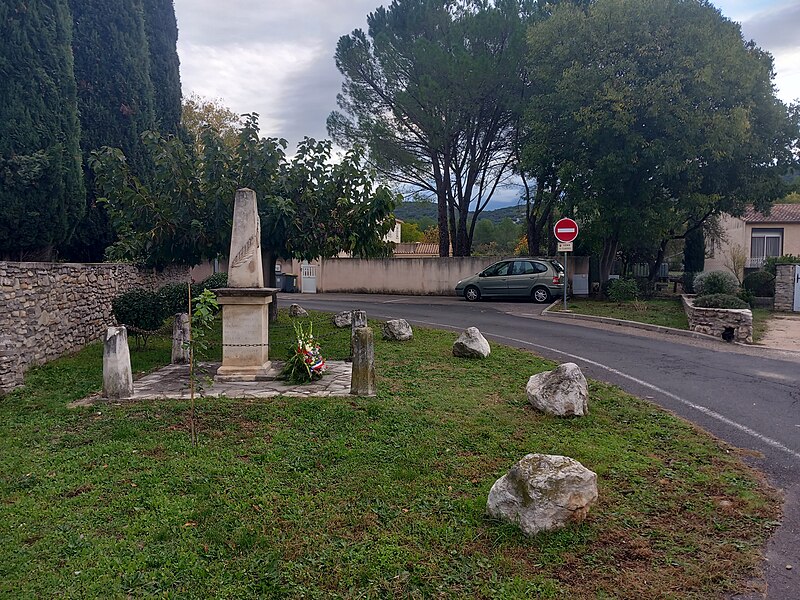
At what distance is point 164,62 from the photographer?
17.3 meters

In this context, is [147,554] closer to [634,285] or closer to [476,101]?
[634,285]

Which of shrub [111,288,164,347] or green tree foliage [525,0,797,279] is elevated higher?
green tree foliage [525,0,797,279]

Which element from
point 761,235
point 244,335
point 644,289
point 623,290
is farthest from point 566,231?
point 761,235

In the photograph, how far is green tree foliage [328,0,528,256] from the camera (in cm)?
2002

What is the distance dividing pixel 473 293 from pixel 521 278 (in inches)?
78.7

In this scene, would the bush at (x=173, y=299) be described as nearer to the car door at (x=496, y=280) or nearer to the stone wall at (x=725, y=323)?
the stone wall at (x=725, y=323)

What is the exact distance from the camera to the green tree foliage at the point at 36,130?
9.67 m

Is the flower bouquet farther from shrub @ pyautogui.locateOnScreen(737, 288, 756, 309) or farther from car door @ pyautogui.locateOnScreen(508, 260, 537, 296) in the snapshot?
shrub @ pyautogui.locateOnScreen(737, 288, 756, 309)

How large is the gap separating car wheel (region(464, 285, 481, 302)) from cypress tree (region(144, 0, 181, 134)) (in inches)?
453

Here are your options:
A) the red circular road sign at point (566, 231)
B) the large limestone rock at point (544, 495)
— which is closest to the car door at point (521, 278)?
the red circular road sign at point (566, 231)

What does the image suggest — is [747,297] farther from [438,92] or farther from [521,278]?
[438,92]

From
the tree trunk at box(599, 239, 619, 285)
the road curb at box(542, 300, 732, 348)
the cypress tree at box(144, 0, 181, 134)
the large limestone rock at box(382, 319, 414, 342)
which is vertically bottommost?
the road curb at box(542, 300, 732, 348)

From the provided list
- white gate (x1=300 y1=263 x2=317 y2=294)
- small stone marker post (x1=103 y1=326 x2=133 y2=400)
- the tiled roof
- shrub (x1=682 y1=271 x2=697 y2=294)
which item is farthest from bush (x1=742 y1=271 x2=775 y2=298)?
small stone marker post (x1=103 y1=326 x2=133 y2=400)

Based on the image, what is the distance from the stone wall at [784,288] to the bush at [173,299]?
55.1 ft
